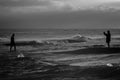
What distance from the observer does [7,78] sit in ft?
30.8

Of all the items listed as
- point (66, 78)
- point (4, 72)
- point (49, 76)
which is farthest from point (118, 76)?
point (4, 72)

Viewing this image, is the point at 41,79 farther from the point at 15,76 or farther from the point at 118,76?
the point at 118,76

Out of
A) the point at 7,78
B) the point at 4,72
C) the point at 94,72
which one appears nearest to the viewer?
the point at 7,78

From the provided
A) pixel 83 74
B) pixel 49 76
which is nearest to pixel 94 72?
pixel 83 74

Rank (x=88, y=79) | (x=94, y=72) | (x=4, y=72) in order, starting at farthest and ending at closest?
(x=4, y=72)
(x=94, y=72)
(x=88, y=79)

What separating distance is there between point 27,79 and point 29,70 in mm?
1964

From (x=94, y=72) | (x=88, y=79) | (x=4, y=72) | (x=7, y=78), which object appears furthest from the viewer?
(x=4, y=72)

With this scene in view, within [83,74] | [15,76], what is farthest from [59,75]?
[15,76]

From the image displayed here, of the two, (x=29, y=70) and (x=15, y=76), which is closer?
(x=15, y=76)

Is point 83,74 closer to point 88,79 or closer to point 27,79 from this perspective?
point 88,79

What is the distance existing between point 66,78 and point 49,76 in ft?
2.82

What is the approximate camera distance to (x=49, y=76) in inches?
373

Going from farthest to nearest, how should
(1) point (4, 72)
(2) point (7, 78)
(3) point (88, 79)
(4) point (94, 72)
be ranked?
(1) point (4, 72)
(4) point (94, 72)
(2) point (7, 78)
(3) point (88, 79)

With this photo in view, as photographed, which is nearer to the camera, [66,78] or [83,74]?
[66,78]
